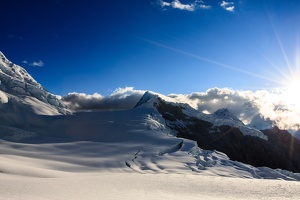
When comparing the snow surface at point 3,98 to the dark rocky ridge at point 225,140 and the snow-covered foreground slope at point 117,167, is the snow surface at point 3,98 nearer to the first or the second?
the snow-covered foreground slope at point 117,167

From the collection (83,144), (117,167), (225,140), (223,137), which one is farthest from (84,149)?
(223,137)

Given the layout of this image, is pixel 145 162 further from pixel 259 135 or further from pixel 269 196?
pixel 259 135

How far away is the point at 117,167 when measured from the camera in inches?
1548

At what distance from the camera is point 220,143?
478 feet

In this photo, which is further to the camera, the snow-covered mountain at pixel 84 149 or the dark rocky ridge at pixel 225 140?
the dark rocky ridge at pixel 225 140

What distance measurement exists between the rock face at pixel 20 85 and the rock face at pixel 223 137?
53.3m

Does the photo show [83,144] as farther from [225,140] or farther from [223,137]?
[223,137]

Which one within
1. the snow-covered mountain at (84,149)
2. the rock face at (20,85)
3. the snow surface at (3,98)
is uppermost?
Answer: the rock face at (20,85)

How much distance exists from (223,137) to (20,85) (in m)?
99.9

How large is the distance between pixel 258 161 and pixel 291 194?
156 metres

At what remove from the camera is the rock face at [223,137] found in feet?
455

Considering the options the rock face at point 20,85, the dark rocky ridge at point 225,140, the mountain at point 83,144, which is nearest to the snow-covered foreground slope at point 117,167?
the mountain at point 83,144

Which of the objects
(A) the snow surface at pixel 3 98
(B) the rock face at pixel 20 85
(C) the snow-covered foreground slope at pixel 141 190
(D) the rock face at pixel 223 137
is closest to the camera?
(C) the snow-covered foreground slope at pixel 141 190

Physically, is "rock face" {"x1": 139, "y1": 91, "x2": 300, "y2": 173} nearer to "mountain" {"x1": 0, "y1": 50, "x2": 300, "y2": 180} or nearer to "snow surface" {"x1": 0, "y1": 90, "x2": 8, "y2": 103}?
"mountain" {"x1": 0, "y1": 50, "x2": 300, "y2": 180}
